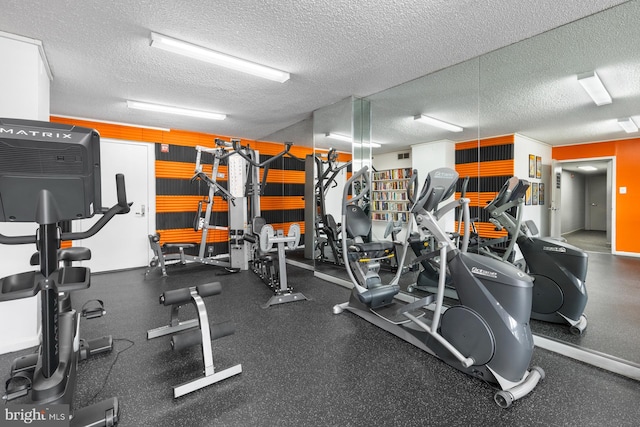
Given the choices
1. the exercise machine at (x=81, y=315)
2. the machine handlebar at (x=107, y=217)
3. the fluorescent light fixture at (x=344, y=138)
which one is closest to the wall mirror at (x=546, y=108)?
the fluorescent light fixture at (x=344, y=138)

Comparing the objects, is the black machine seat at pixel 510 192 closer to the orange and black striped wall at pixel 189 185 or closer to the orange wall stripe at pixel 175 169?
the orange and black striped wall at pixel 189 185

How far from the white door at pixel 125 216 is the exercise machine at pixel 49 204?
4.54 metres

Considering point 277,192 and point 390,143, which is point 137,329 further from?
point 277,192

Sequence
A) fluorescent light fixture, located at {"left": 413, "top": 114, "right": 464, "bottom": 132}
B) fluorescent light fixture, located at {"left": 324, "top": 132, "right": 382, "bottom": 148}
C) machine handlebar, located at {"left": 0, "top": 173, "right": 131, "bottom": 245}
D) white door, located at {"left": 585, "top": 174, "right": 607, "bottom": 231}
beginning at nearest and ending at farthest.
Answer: machine handlebar, located at {"left": 0, "top": 173, "right": 131, "bottom": 245} < white door, located at {"left": 585, "top": 174, "right": 607, "bottom": 231} < fluorescent light fixture, located at {"left": 413, "top": 114, "right": 464, "bottom": 132} < fluorescent light fixture, located at {"left": 324, "top": 132, "right": 382, "bottom": 148}

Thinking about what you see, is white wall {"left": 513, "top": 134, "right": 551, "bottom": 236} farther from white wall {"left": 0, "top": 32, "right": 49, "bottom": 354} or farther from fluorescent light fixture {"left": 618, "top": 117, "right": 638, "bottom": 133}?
white wall {"left": 0, "top": 32, "right": 49, "bottom": 354}

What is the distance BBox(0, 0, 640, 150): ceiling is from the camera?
2.33 meters

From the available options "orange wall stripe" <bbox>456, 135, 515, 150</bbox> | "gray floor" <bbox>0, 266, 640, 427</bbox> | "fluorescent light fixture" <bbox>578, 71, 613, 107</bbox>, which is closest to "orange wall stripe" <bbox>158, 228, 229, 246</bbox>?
"gray floor" <bbox>0, 266, 640, 427</bbox>

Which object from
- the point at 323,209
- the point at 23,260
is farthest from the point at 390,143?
the point at 23,260

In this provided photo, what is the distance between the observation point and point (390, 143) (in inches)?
176

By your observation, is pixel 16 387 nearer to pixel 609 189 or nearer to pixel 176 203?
pixel 176 203

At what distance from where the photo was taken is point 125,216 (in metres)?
5.70

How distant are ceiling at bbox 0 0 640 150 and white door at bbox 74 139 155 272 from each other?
4.45 ft

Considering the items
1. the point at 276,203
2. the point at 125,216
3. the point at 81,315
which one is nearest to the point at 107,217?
the point at 81,315

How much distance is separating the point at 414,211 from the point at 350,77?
84.3 inches
